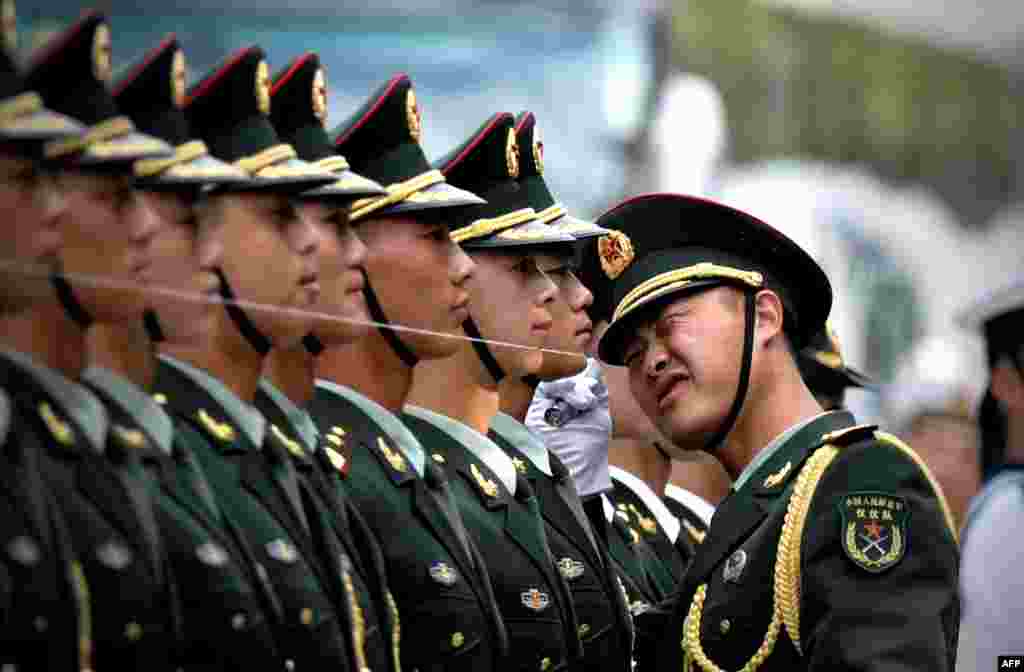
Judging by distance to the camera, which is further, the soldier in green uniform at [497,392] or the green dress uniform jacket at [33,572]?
the soldier in green uniform at [497,392]

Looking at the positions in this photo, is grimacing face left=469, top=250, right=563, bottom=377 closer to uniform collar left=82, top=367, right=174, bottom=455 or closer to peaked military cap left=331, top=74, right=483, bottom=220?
peaked military cap left=331, top=74, right=483, bottom=220

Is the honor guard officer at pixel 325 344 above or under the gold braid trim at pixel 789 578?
above

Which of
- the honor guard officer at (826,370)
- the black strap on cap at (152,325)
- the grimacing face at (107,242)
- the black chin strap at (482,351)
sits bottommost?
the honor guard officer at (826,370)

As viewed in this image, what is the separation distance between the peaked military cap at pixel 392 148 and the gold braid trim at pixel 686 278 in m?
0.73

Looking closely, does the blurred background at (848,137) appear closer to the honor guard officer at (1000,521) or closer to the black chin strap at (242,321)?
the honor guard officer at (1000,521)

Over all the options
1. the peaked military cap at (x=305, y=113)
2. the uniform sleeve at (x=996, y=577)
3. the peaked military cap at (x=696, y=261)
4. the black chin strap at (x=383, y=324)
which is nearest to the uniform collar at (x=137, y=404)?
the peaked military cap at (x=305, y=113)

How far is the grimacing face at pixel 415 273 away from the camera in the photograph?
4.89 metres

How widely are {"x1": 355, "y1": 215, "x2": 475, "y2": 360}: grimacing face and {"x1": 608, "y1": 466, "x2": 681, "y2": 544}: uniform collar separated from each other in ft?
5.91

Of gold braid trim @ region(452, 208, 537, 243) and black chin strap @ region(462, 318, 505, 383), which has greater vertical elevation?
gold braid trim @ region(452, 208, 537, 243)

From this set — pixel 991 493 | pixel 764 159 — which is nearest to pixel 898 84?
pixel 764 159

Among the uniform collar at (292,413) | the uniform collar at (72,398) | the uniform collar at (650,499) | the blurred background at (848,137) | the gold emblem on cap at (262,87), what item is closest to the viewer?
the uniform collar at (72,398)

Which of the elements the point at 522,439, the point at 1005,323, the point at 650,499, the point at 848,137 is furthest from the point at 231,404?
the point at 848,137

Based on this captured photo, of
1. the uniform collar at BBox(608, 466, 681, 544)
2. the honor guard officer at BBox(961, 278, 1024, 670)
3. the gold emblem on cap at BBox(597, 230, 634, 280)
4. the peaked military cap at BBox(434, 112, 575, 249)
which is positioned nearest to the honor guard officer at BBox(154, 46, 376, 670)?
the peaked military cap at BBox(434, 112, 575, 249)

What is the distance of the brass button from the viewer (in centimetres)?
369
